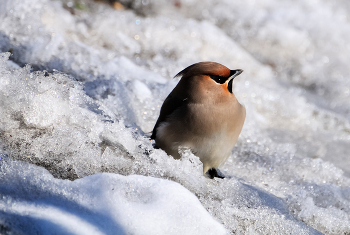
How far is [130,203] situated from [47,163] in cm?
46

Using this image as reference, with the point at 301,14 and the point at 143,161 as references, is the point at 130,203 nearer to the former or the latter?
the point at 143,161

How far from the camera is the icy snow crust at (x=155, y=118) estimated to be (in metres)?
1.55

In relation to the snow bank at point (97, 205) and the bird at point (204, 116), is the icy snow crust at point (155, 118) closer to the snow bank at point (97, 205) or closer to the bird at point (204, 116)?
the snow bank at point (97, 205)

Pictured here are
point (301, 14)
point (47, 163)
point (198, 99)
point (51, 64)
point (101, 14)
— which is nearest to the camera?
point (47, 163)

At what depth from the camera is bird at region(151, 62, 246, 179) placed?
2137 mm

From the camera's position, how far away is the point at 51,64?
3.26m

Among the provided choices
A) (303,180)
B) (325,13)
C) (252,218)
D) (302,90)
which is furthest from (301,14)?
(252,218)

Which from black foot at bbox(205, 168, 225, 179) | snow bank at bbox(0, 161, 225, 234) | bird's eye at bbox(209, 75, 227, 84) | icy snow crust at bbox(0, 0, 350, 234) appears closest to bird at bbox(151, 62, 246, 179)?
bird's eye at bbox(209, 75, 227, 84)

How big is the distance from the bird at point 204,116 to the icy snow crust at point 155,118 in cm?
21

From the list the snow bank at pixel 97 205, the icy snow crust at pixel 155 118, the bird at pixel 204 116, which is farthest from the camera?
the bird at pixel 204 116

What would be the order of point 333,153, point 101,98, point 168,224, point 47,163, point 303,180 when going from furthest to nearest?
1. point 333,153
2. point 101,98
3. point 303,180
4. point 47,163
5. point 168,224

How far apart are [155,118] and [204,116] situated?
108cm

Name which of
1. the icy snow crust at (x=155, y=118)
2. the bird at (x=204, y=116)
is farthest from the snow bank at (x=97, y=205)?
the bird at (x=204, y=116)

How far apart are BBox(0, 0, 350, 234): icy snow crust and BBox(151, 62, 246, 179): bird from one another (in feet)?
0.69
